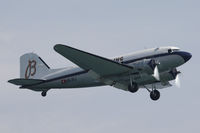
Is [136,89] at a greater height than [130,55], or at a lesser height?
lesser

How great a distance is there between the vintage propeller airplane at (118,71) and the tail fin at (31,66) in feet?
5.92

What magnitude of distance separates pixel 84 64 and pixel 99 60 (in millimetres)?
1387

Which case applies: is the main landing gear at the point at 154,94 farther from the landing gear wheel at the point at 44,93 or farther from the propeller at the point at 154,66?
the landing gear wheel at the point at 44,93

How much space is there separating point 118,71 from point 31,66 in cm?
1059

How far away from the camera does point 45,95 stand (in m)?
43.4

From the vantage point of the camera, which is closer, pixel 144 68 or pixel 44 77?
pixel 144 68

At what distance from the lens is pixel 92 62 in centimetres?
3866

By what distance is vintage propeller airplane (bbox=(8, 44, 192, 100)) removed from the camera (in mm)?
38344

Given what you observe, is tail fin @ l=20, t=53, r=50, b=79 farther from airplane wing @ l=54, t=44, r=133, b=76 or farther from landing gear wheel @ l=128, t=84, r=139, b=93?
landing gear wheel @ l=128, t=84, r=139, b=93

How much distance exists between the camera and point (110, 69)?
39031 millimetres

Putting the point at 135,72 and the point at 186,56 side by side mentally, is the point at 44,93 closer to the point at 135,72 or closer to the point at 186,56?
the point at 135,72

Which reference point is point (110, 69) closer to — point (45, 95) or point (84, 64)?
point (84, 64)

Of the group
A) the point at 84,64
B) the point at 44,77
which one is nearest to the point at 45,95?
the point at 44,77

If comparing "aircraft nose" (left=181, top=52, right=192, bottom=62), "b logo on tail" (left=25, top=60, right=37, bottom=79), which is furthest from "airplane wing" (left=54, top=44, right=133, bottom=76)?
"b logo on tail" (left=25, top=60, right=37, bottom=79)
